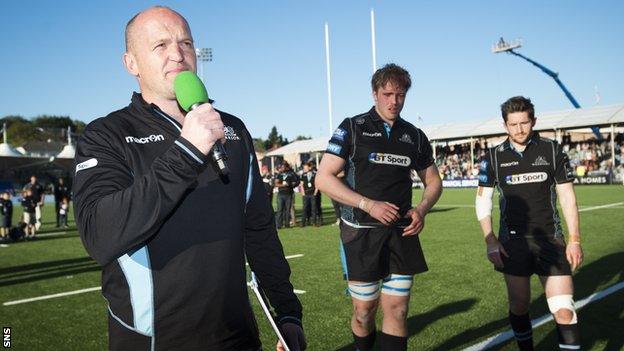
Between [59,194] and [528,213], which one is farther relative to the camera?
[59,194]

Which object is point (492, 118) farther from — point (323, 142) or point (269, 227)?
point (269, 227)

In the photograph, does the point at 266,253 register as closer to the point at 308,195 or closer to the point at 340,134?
the point at 340,134

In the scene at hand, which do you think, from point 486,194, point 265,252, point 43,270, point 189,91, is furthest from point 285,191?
point 189,91

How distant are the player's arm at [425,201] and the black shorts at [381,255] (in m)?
0.12

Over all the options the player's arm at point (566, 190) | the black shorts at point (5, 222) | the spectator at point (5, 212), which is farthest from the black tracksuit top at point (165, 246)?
the black shorts at point (5, 222)

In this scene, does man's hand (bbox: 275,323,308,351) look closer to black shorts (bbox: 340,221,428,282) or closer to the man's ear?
Answer: the man's ear

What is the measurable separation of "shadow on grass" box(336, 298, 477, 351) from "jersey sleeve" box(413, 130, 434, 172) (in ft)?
6.79

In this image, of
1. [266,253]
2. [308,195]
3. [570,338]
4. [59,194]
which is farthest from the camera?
[59,194]

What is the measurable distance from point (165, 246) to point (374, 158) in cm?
269

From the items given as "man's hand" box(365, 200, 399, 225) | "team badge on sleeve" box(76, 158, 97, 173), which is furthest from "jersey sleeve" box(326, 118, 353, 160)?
"team badge on sleeve" box(76, 158, 97, 173)

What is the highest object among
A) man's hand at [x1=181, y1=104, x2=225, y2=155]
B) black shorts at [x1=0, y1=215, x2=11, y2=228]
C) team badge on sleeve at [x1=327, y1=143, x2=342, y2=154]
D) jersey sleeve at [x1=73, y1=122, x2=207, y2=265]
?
team badge on sleeve at [x1=327, y1=143, x2=342, y2=154]

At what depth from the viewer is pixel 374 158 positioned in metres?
4.33

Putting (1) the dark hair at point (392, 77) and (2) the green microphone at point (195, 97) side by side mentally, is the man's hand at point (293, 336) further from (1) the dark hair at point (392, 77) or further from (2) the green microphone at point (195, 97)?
(1) the dark hair at point (392, 77)

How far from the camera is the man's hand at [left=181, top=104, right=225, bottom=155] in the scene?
157 cm
